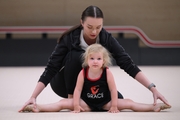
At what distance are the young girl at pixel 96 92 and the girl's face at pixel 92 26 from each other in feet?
0.32

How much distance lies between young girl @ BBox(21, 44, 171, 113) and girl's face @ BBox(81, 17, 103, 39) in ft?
0.32

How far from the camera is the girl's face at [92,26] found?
9.64 feet

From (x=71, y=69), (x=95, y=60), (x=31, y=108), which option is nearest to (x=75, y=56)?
(x=71, y=69)

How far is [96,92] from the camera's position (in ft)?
9.68

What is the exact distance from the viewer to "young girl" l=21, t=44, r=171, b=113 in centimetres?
293

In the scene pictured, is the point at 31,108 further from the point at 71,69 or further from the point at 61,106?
the point at 71,69

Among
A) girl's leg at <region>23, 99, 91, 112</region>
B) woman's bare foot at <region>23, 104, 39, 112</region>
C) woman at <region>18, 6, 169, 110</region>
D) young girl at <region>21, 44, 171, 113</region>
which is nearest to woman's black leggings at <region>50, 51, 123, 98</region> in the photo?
woman at <region>18, 6, 169, 110</region>

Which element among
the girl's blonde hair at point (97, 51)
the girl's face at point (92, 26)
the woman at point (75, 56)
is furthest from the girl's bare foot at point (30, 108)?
the girl's face at point (92, 26)

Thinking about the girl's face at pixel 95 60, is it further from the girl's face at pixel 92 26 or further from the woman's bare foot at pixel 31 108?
the woman's bare foot at pixel 31 108

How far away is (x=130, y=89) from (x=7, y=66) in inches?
222

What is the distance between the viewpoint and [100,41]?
3.20 m

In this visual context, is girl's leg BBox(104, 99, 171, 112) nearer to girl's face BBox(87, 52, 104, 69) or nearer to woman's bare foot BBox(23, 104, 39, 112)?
girl's face BBox(87, 52, 104, 69)
